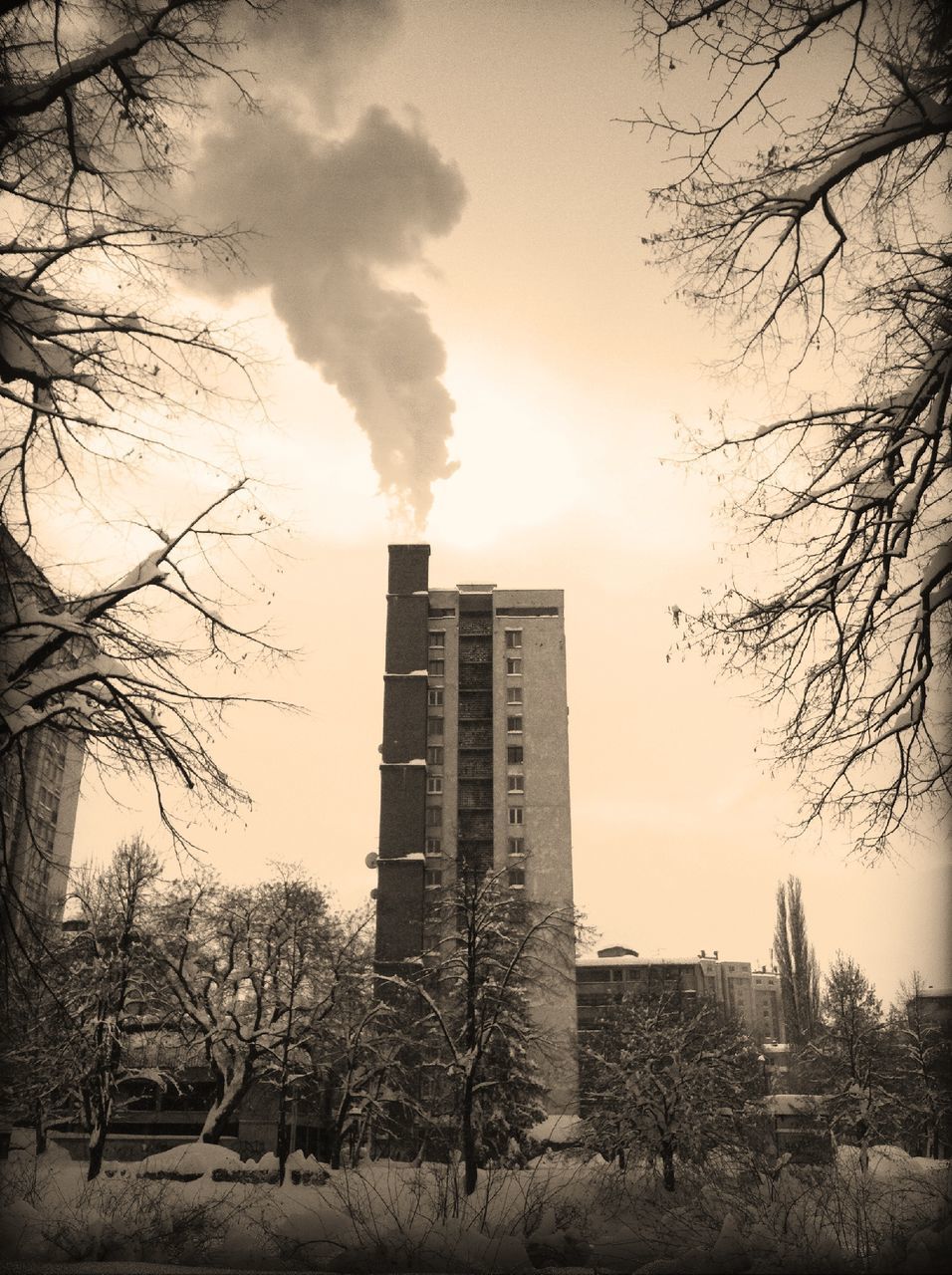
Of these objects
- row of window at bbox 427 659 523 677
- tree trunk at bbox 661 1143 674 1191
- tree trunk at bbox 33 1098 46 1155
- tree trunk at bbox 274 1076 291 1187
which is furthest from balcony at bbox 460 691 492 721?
tree trunk at bbox 661 1143 674 1191

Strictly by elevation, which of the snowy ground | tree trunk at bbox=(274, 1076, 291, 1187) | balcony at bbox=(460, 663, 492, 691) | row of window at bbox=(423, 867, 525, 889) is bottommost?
tree trunk at bbox=(274, 1076, 291, 1187)

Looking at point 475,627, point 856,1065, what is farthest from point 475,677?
point 856,1065

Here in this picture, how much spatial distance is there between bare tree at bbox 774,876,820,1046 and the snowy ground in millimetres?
60448

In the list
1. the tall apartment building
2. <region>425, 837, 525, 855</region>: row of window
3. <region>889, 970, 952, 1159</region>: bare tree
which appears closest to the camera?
<region>889, 970, 952, 1159</region>: bare tree

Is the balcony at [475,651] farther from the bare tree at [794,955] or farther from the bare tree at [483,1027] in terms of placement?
the bare tree at [483,1027]

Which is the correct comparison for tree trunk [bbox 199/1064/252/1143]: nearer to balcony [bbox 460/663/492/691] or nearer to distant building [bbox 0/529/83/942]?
distant building [bbox 0/529/83/942]

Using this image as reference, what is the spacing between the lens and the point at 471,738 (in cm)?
6044

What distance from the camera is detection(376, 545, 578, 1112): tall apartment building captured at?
182 feet

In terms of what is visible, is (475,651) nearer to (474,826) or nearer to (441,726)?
(441,726)

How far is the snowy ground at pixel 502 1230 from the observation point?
617cm

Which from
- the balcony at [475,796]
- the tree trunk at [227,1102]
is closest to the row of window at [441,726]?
the balcony at [475,796]

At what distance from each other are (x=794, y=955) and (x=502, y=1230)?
64932mm

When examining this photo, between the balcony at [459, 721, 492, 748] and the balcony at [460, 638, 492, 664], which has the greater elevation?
the balcony at [460, 638, 492, 664]

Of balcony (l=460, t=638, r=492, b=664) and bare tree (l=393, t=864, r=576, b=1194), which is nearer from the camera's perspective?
bare tree (l=393, t=864, r=576, b=1194)
